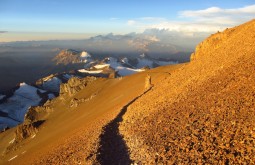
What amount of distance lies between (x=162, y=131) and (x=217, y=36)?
24.4 metres

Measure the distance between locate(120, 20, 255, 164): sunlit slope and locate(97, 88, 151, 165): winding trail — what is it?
556 mm

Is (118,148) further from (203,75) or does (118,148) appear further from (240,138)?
(203,75)

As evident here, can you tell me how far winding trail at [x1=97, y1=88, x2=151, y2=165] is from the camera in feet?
77.4

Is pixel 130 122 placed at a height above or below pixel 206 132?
below

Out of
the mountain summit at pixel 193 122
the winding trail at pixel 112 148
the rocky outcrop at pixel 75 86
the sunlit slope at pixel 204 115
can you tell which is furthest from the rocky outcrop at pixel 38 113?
the winding trail at pixel 112 148

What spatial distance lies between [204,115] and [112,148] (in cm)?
776

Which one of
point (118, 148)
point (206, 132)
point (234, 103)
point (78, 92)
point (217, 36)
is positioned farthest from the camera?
point (78, 92)

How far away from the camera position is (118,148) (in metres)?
25.9

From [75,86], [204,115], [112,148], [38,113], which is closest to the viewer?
[204,115]

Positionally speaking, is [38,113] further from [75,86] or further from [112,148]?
[112,148]

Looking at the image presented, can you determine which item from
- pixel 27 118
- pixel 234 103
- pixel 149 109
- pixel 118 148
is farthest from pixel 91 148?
pixel 27 118

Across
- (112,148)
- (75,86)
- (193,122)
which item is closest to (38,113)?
(75,86)

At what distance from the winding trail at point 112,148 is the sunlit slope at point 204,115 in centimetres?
56

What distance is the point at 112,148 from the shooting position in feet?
86.2
